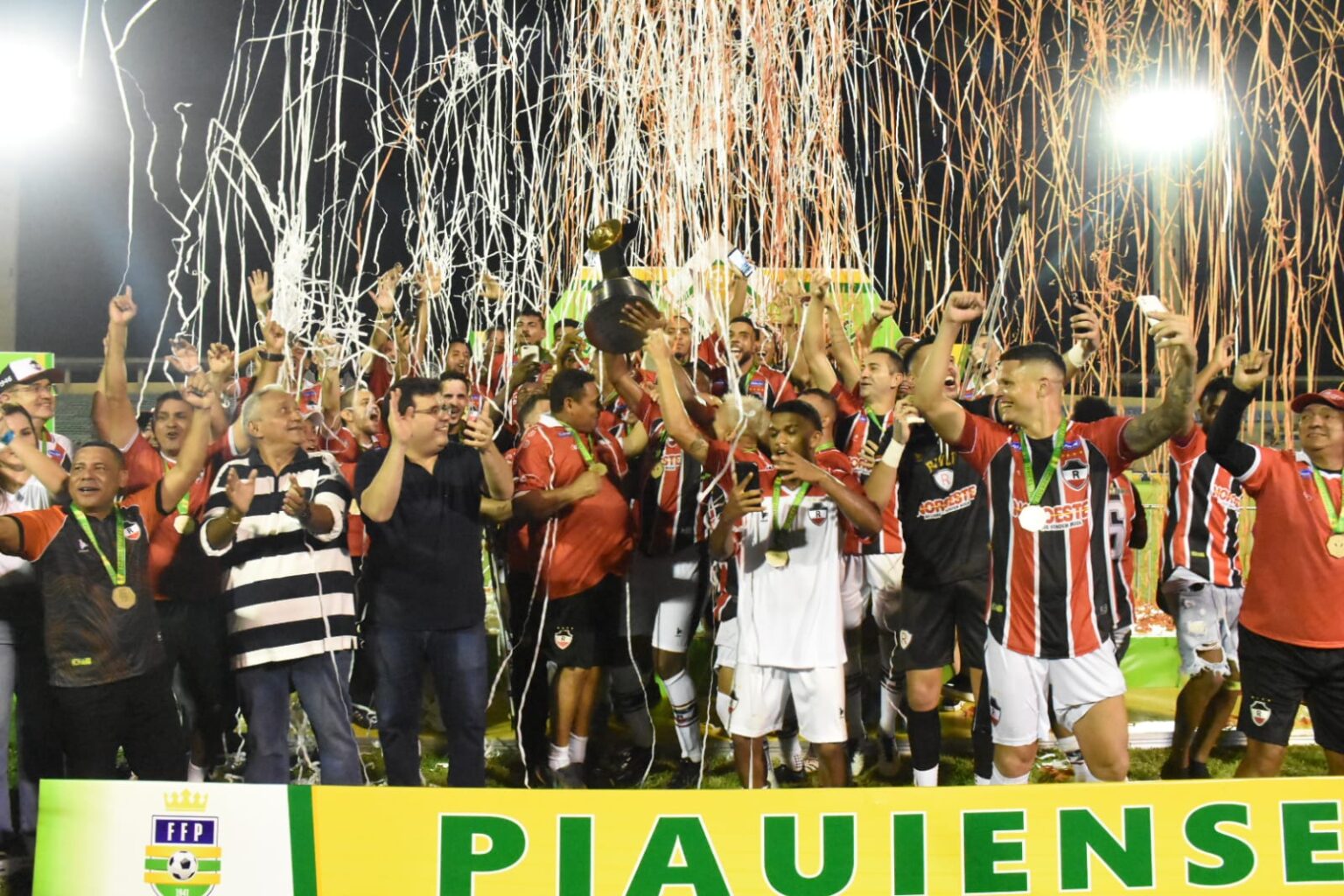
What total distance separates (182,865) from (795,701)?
2.15 meters

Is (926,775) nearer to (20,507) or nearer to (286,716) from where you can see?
Answer: (286,716)

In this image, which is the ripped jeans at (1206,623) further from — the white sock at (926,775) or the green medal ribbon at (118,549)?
the green medal ribbon at (118,549)

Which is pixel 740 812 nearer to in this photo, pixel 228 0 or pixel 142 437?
pixel 142 437

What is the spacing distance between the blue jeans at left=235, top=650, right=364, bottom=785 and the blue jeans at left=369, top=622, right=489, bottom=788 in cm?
15

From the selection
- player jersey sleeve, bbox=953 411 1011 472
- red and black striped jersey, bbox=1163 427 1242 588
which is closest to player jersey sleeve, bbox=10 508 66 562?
player jersey sleeve, bbox=953 411 1011 472

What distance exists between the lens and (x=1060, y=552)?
12.3ft

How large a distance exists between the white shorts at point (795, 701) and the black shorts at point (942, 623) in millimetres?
591

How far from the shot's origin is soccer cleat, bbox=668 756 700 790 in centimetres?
479

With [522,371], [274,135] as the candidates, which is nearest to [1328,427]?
[522,371]

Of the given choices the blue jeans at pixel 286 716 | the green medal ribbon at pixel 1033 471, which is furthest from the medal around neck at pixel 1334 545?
the blue jeans at pixel 286 716

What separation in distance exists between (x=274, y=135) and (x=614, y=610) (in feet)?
25.2

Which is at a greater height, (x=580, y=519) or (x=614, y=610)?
(x=580, y=519)

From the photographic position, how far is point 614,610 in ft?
15.5

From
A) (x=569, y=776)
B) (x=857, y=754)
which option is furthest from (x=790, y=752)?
(x=569, y=776)
